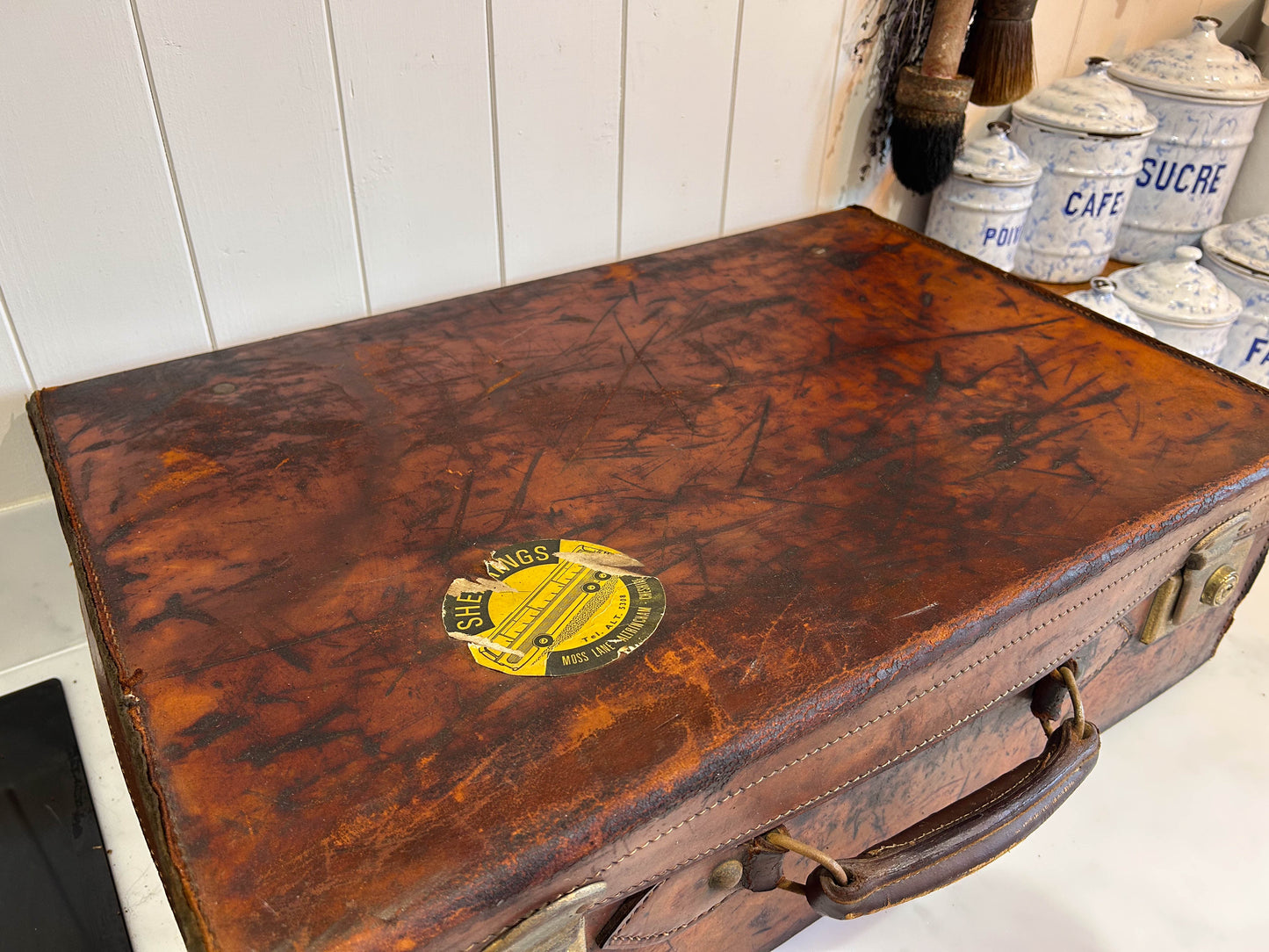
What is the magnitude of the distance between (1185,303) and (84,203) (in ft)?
3.38

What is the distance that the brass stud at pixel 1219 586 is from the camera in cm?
67

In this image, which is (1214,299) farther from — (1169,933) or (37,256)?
(37,256)

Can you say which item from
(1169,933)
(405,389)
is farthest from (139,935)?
(1169,933)

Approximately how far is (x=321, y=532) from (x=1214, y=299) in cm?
95

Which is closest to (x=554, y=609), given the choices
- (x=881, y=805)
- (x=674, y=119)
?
(x=881, y=805)

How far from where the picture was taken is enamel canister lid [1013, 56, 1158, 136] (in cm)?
101

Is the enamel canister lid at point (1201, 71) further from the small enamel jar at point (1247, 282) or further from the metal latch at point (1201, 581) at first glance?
the metal latch at point (1201, 581)

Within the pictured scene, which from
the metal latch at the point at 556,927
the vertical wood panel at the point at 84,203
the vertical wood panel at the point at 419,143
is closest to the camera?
the metal latch at the point at 556,927

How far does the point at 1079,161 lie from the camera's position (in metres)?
1.04

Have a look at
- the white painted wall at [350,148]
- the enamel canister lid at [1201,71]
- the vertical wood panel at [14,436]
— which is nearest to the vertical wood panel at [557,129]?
the white painted wall at [350,148]

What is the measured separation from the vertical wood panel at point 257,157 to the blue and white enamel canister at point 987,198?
0.66 metres

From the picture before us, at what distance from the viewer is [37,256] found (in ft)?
2.06

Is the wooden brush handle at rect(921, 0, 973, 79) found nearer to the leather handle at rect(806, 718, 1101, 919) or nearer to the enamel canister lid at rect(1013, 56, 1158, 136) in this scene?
the enamel canister lid at rect(1013, 56, 1158, 136)

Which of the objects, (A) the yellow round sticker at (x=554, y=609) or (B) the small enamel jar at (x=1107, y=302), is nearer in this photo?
(A) the yellow round sticker at (x=554, y=609)
